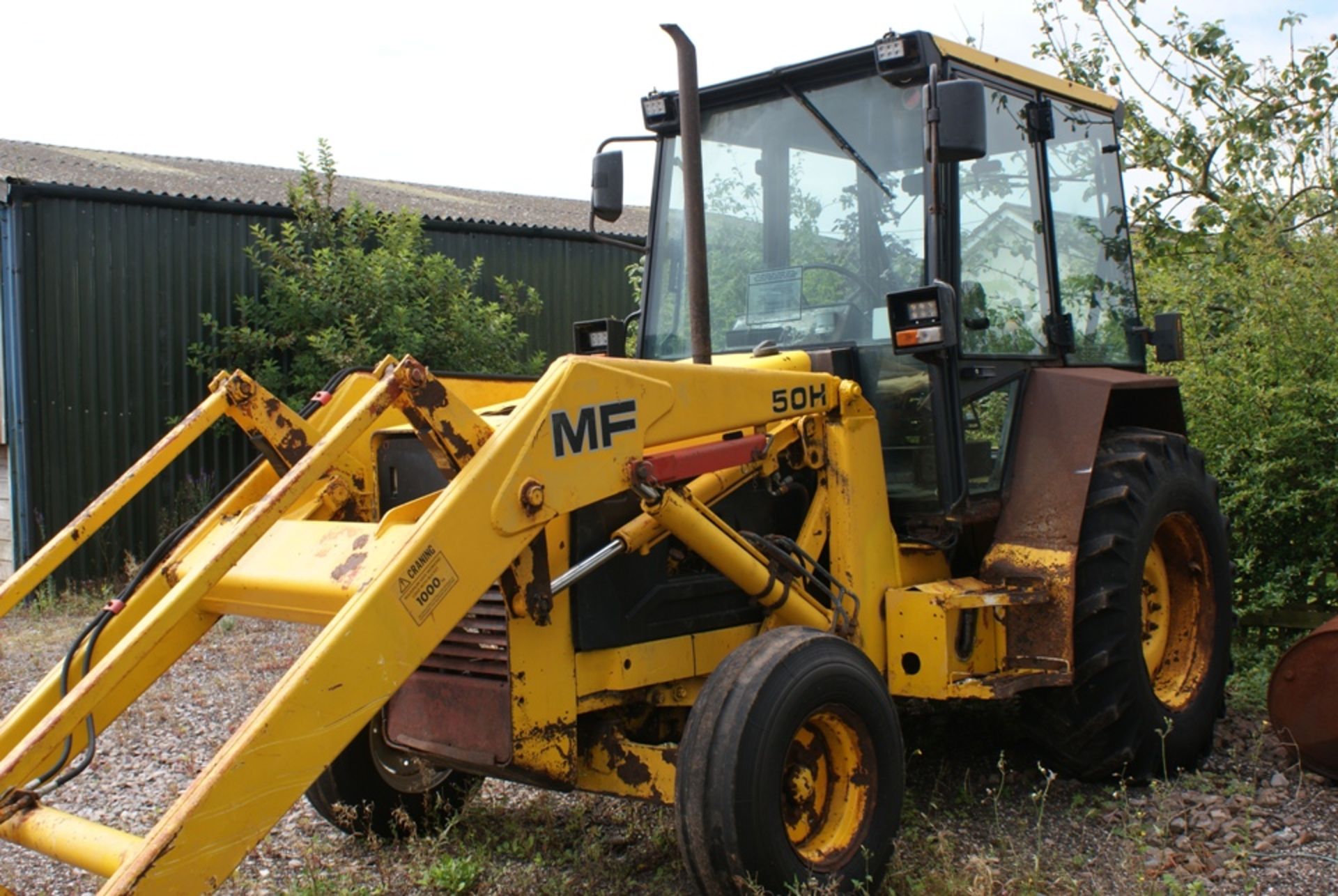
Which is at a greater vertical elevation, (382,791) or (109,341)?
(109,341)

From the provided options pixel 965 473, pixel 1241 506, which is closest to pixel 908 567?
pixel 965 473

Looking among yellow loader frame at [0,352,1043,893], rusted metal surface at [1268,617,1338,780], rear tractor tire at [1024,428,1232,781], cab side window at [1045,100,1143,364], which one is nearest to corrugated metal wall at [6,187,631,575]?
yellow loader frame at [0,352,1043,893]

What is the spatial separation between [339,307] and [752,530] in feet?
21.7

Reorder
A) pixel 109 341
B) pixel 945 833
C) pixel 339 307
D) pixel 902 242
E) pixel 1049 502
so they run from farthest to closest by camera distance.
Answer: pixel 339 307
pixel 109 341
pixel 1049 502
pixel 902 242
pixel 945 833

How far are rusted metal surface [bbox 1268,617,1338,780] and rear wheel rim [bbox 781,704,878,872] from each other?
2002mm

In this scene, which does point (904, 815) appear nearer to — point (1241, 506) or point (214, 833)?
point (214, 833)

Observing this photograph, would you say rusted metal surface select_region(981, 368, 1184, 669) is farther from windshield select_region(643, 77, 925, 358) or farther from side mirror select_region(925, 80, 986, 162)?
side mirror select_region(925, 80, 986, 162)

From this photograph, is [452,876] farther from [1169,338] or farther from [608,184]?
[1169,338]

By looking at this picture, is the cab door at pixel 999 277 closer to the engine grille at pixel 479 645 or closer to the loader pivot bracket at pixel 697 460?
the loader pivot bracket at pixel 697 460

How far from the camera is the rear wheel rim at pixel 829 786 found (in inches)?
143

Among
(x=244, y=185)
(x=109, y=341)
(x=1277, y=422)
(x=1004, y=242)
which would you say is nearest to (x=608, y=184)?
(x=1004, y=242)

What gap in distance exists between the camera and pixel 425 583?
121 inches

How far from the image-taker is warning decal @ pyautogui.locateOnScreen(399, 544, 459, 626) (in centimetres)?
302

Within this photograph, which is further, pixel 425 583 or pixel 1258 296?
pixel 1258 296
